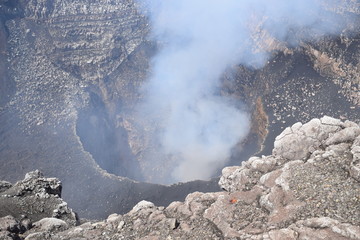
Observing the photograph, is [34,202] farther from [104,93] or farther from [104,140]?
[104,93]

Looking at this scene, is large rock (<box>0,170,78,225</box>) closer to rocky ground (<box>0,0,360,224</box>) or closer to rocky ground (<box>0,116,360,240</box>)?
rocky ground (<box>0,116,360,240</box>)

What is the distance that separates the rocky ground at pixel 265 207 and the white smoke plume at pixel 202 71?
31040 mm

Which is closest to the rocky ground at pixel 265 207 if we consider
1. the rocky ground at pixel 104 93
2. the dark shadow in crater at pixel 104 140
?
the rocky ground at pixel 104 93

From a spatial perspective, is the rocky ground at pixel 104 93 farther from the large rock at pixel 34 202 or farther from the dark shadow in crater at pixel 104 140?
the large rock at pixel 34 202

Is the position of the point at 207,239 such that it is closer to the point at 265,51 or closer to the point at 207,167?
the point at 207,167

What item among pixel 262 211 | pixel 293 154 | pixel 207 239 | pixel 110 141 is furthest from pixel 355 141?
pixel 110 141

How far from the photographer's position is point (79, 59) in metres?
59.6

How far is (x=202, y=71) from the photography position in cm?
5944

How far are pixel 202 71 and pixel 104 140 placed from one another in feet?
66.5

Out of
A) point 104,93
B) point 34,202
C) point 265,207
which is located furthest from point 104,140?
point 265,207

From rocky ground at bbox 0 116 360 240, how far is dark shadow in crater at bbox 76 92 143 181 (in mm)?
29340

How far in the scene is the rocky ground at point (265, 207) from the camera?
14016mm

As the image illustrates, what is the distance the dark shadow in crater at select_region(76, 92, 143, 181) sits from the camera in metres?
51.5

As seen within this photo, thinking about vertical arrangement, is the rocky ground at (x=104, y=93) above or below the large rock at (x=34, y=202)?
above
